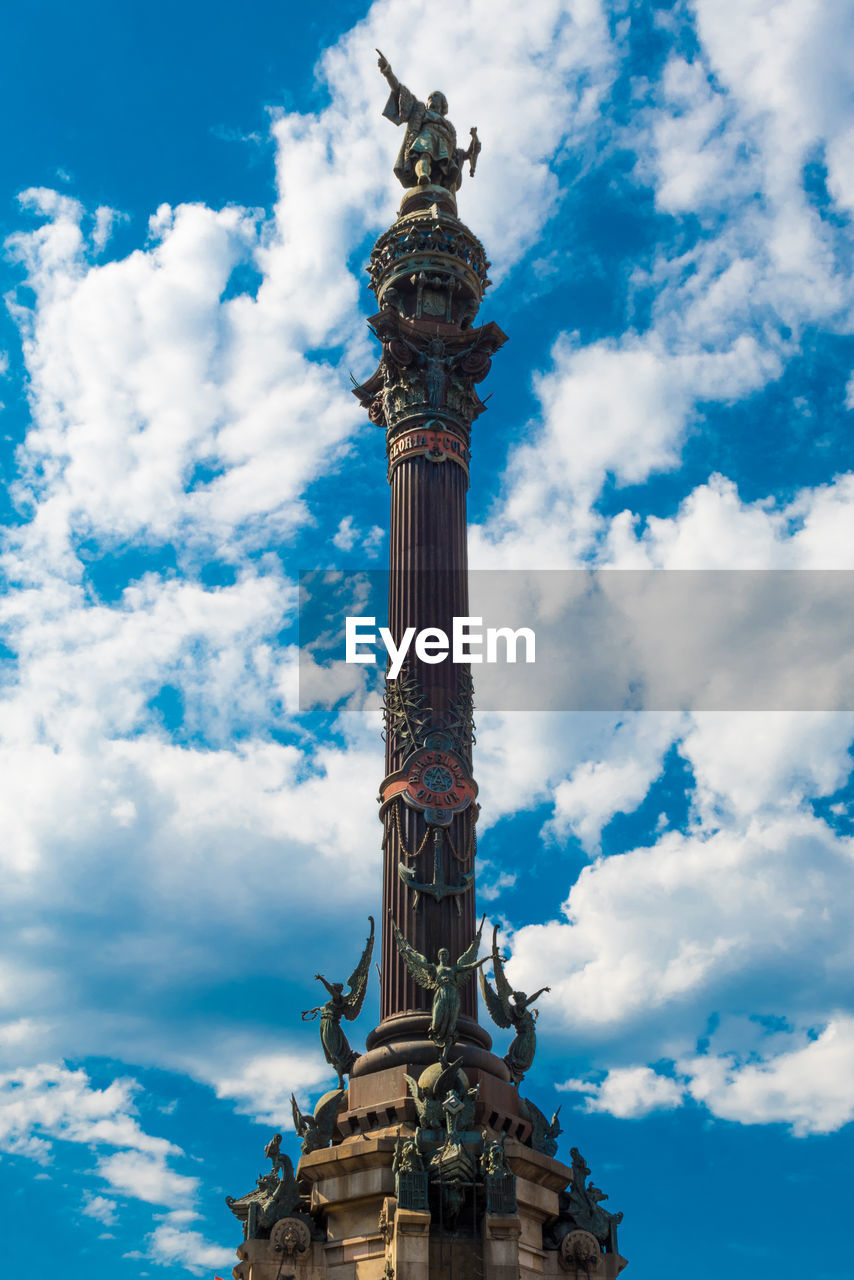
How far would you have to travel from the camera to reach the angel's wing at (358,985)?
45375 millimetres

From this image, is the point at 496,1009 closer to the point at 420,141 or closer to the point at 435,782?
the point at 435,782

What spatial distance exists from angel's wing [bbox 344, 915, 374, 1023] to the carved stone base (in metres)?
4.87

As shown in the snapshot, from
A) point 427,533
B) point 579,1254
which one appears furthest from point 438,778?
point 579,1254

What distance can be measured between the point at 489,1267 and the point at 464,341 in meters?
33.0

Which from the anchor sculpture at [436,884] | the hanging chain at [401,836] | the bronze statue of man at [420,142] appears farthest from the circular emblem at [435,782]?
the bronze statue of man at [420,142]

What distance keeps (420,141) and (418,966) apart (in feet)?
115

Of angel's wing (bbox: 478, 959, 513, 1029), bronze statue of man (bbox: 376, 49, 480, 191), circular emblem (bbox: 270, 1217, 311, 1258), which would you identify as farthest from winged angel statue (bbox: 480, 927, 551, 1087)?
bronze statue of man (bbox: 376, 49, 480, 191)

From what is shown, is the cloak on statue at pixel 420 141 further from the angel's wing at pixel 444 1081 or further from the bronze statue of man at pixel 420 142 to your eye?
the angel's wing at pixel 444 1081

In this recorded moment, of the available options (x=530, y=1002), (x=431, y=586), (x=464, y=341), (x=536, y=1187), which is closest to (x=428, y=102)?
(x=464, y=341)

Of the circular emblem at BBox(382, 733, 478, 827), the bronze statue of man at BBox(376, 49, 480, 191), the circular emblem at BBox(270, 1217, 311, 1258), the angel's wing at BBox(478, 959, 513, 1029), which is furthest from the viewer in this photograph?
the bronze statue of man at BBox(376, 49, 480, 191)

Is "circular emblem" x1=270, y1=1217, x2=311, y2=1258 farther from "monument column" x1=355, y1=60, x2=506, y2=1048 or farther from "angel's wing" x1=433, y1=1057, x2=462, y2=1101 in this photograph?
"monument column" x1=355, y1=60, x2=506, y2=1048

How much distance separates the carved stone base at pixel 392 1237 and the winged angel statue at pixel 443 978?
3.27 meters

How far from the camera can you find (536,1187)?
4150 centimetres

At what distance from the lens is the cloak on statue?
60.0 m
